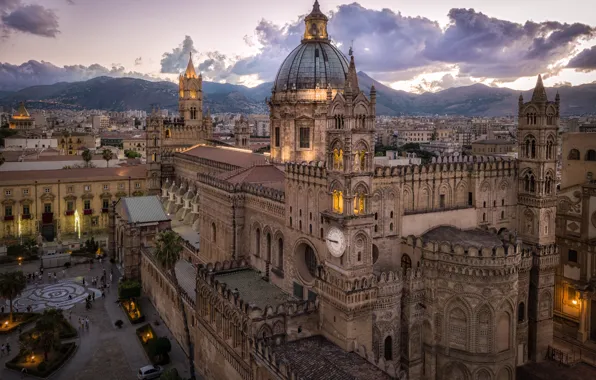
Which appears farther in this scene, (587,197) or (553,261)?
(587,197)

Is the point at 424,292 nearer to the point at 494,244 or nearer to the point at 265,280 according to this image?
the point at 494,244

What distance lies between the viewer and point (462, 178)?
40.8 meters

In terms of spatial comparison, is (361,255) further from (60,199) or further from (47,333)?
(60,199)

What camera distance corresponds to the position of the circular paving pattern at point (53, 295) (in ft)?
178

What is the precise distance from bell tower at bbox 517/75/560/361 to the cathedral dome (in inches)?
686

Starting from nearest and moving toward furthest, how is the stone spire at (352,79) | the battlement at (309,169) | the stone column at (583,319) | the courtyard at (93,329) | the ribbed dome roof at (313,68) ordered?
1. the stone spire at (352,79)
2. the battlement at (309,169)
3. the courtyard at (93,329)
4. the stone column at (583,319)
5. the ribbed dome roof at (313,68)

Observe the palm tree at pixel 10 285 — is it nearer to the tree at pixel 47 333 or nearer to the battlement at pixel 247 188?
the tree at pixel 47 333

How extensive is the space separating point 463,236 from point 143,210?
3968 centimetres

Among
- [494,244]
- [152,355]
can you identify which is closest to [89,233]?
[152,355]

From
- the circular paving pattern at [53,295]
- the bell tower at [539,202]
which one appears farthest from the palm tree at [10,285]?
the bell tower at [539,202]

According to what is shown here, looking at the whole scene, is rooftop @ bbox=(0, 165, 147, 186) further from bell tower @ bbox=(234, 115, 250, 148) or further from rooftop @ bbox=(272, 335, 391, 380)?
rooftop @ bbox=(272, 335, 391, 380)

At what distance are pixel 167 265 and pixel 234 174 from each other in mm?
11472

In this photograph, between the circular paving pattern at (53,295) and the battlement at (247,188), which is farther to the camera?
Answer: the circular paving pattern at (53,295)

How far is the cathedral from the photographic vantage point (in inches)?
1222
